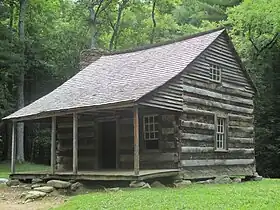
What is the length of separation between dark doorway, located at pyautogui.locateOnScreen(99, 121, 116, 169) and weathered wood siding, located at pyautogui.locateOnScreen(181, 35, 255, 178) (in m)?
3.21

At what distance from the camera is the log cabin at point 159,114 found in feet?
50.3

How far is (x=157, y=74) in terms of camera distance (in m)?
16.5

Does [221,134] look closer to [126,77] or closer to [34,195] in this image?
[126,77]

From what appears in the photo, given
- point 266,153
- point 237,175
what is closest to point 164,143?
point 237,175

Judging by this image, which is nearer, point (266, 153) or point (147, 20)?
point (266, 153)

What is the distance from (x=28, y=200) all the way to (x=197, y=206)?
5897 millimetres

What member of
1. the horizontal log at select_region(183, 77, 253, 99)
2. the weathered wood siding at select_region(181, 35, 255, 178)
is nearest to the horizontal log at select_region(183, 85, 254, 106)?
the weathered wood siding at select_region(181, 35, 255, 178)

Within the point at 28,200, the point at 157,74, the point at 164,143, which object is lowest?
the point at 28,200

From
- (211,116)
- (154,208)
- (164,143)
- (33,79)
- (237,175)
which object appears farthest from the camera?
(33,79)

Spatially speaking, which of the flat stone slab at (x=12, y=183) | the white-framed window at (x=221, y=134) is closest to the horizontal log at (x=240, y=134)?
the white-framed window at (x=221, y=134)

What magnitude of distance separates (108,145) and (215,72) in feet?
18.2

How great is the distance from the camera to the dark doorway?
17844 millimetres

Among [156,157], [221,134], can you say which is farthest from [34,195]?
[221,134]

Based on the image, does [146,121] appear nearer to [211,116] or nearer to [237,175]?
[211,116]
